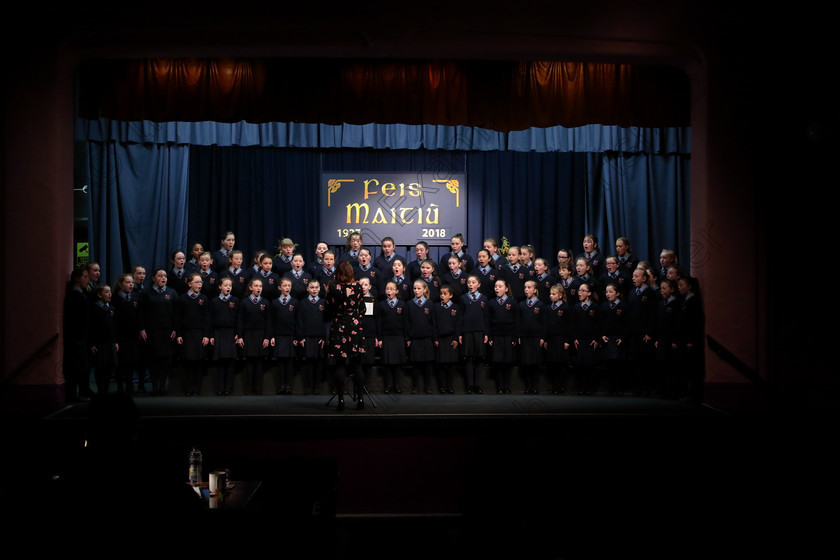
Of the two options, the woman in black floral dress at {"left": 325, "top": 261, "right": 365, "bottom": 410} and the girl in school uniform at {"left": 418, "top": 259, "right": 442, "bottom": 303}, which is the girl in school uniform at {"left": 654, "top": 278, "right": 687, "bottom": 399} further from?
the woman in black floral dress at {"left": 325, "top": 261, "right": 365, "bottom": 410}

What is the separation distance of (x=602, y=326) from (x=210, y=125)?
5.30m

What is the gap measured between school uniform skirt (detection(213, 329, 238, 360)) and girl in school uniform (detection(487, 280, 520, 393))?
256 centimetres

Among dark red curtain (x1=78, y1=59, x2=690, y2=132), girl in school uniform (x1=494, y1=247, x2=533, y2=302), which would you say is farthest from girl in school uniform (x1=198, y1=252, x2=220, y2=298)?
girl in school uniform (x1=494, y1=247, x2=533, y2=302)

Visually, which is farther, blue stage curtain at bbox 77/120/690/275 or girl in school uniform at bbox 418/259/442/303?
blue stage curtain at bbox 77/120/690/275

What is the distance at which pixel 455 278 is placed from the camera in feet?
27.0

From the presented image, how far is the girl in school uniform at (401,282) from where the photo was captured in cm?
794

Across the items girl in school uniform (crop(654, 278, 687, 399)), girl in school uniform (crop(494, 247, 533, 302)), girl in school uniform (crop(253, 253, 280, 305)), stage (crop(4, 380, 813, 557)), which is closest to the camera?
stage (crop(4, 380, 813, 557))

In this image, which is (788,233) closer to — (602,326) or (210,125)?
(602,326)

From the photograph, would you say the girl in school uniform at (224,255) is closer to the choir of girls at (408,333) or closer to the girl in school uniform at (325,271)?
the choir of girls at (408,333)

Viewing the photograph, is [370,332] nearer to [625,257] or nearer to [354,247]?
[354,247]

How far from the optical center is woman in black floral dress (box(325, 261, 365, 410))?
632cm

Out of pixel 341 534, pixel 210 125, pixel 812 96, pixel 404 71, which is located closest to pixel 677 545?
pixel 341 534

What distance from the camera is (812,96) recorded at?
6.54 meters

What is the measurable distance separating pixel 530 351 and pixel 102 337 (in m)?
4.15
